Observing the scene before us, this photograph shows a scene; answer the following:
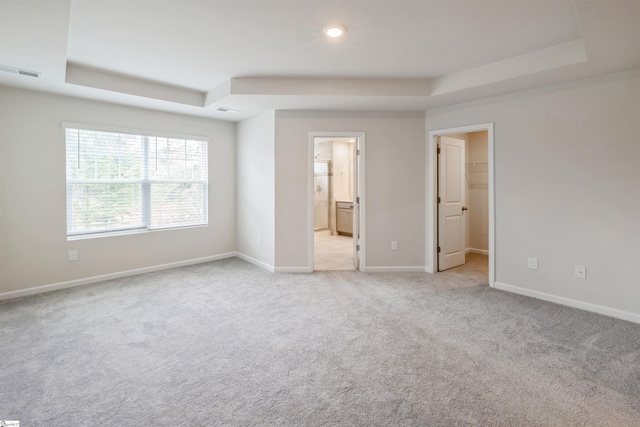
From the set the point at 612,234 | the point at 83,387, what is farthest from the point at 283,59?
the point at 612,234

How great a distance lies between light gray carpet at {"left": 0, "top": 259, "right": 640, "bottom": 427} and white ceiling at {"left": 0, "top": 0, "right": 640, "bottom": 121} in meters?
2.45

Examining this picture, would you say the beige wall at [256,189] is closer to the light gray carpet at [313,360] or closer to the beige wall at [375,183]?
A: the beige wall at [375,183]

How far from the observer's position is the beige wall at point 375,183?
4.75m

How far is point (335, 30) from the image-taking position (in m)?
2.68

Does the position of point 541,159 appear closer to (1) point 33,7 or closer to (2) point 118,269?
(1) point 33,7

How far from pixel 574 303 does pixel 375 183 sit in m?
2.74

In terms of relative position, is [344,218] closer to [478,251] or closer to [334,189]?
[334,189]

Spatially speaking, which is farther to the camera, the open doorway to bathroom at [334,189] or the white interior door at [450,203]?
the open doorway to bathroom at [334,189]

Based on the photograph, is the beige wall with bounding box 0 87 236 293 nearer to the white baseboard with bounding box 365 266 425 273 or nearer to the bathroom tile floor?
the bathroom tile floor

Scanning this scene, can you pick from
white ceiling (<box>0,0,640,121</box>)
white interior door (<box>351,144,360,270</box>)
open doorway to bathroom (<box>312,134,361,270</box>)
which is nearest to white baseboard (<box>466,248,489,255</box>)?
white interior door (<box>351,144,360,270</box>)

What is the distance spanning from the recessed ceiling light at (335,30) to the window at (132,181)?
3.40 m

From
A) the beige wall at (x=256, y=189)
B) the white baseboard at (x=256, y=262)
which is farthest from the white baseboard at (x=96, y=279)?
the beige wall at (x=256, y=189)

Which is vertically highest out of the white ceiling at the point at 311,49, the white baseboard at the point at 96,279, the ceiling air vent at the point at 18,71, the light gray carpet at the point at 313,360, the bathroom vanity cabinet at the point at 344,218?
the white ceiling at the point at 311,49

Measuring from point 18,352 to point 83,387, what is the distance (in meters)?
0.95
